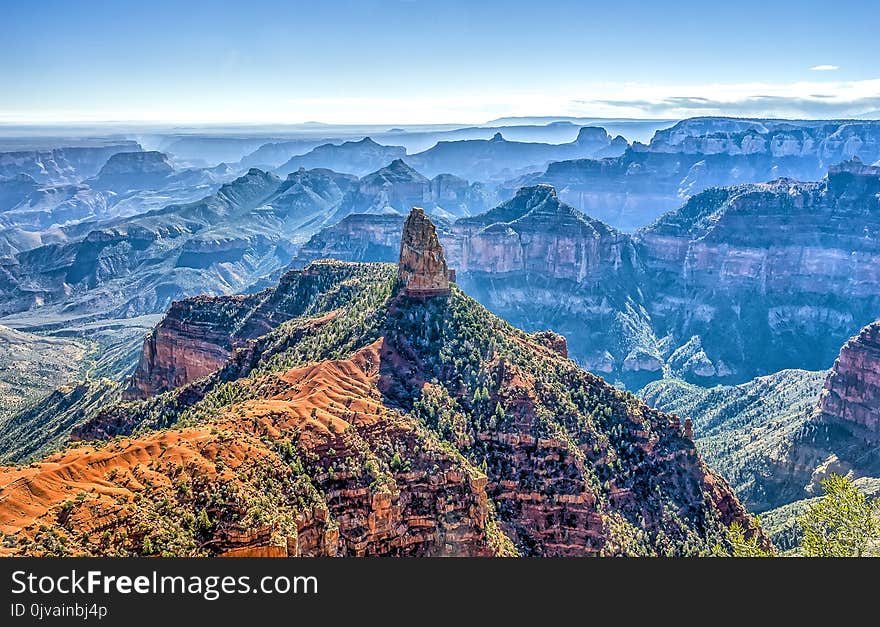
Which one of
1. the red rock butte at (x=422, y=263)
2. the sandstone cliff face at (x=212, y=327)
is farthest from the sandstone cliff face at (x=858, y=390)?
the red rock butte at (x=422, y=263)

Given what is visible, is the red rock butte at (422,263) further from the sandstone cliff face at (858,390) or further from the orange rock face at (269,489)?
the sandstone cliff face at (858,390)

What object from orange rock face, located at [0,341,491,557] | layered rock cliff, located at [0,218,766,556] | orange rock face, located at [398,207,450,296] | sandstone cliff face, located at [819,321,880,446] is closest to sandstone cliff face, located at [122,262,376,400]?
layered rock cliff, located at [0,218,766,556]

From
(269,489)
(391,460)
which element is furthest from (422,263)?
(269,489)

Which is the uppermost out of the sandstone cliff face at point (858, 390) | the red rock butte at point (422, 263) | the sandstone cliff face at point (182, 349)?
the red rock butte at point (422, 263)

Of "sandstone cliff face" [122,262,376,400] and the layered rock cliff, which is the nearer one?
the layered rock cliff

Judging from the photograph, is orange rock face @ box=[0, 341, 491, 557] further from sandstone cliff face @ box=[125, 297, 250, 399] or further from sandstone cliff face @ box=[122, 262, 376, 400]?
sandstone cliff face @ box=[125, 297, 250, 399]
